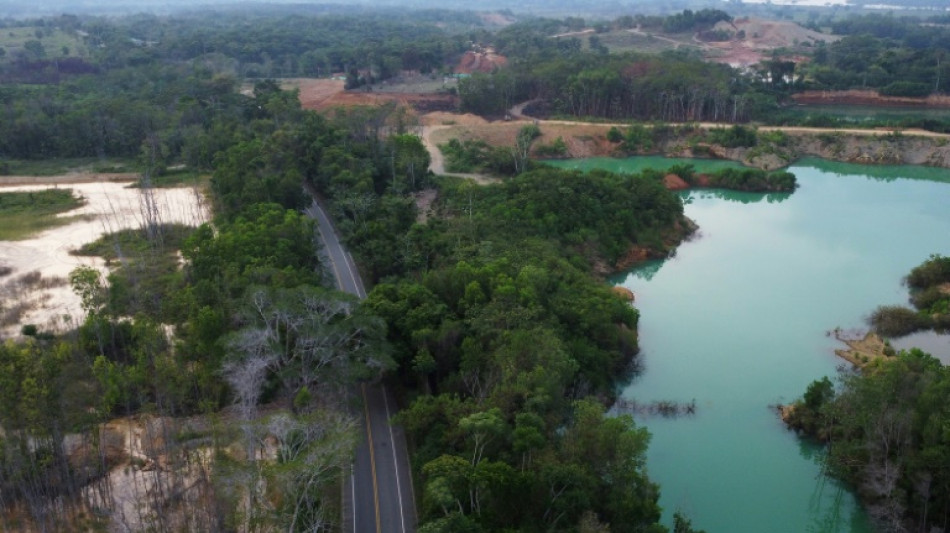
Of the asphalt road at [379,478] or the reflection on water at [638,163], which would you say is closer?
the asphalt road at [379,478]

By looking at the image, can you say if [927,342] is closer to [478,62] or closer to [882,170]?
[882,170]

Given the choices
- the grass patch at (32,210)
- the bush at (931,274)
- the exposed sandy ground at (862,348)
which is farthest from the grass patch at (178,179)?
the bush at (931,274)

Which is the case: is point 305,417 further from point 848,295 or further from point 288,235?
point 848,295

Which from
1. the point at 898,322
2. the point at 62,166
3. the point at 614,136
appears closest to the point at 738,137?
the point at 614,136

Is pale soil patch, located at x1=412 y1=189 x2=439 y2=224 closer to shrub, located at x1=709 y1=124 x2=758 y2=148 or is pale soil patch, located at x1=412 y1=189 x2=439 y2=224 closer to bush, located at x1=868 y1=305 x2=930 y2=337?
bush, located at x1=868 y1=305 x2=930 y2=337

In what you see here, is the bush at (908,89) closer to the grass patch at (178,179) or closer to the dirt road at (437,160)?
the dirt road at (437,160)
